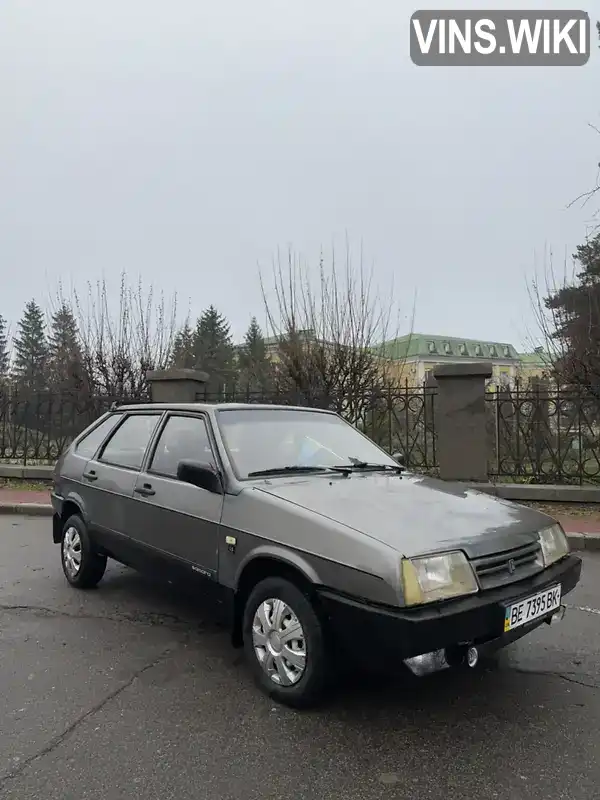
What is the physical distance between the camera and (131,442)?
4750mm

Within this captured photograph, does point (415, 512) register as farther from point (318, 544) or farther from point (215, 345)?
point (215, 345)

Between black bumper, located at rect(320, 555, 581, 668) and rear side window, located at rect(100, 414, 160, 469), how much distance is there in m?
2.24

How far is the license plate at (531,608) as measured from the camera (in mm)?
2807

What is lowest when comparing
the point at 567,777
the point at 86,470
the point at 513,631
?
the point at 567,777

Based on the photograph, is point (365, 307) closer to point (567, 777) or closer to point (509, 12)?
point (509, 12)

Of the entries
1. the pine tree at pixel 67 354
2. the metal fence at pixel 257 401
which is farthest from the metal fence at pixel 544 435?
the pine tree at pixel 67 354

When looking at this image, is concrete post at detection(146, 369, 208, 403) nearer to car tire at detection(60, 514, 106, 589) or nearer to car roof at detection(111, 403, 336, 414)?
car tire at detection(60, 514, 106, 589)

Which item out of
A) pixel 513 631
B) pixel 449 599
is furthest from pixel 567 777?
pixel 449 599

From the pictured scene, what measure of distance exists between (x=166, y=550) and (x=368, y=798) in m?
2.06

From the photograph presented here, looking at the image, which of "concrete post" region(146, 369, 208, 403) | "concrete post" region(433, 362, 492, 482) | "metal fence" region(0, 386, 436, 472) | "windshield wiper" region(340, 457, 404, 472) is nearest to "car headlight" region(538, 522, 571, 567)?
"windshield wiper" region(340, 457, 404, 472)

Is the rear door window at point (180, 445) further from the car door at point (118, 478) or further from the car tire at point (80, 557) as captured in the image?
the car tire at point (80, 557)

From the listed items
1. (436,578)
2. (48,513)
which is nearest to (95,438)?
(436,578)

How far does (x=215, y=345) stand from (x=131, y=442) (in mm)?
49739

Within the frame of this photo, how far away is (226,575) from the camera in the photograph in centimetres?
339
